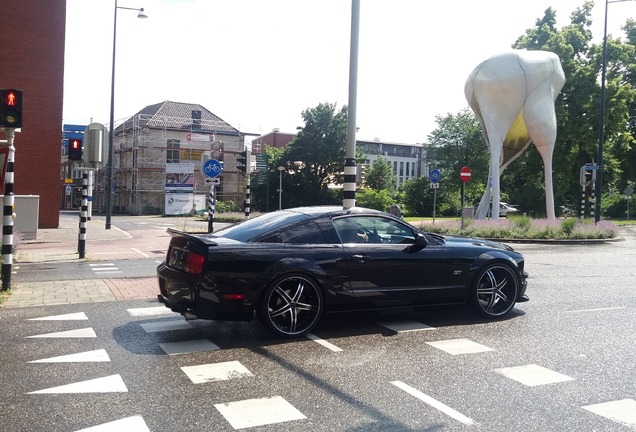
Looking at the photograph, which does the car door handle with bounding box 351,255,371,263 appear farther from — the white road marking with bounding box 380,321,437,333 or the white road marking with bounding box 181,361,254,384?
the white road marking with bounding box 181,361,254,384

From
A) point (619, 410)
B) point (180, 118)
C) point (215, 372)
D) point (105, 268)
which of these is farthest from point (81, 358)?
point (180, 118)

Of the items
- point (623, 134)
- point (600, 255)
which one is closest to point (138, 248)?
point (600, 255)

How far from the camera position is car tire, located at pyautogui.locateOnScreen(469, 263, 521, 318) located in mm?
7375

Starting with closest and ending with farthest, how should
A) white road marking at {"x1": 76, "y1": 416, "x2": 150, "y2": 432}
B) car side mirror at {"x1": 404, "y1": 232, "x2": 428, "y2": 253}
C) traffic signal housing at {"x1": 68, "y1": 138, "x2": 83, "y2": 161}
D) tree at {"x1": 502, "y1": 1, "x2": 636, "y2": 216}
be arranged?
white road marking at {"x1": 76, "y1": 416, "x2": 150, "y2": 432}
car side mirror at {"x1": 404, "y1": 232, "x2": 428, "y2": 253}
traffic signal housing at {"x1": 68, "y1": 138, "x2": 83, "y2": 161}
tree at {"x1": 502, "y1": 1, "x2": 636, "y2": 216}

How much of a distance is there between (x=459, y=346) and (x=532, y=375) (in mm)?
1064

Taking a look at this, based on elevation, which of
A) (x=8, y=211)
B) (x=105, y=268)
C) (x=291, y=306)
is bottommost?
(x=105, y=268)

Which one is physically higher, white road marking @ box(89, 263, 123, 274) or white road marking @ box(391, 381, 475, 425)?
white road marking @ box(391, 381, 475, 425)

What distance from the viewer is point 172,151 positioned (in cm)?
6175

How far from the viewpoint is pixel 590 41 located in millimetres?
39594

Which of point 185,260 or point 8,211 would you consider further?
point 8,211

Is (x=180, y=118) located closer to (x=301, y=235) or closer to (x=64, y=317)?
(x=64, y=317)

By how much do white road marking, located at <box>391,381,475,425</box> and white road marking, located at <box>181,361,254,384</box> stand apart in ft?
4.35

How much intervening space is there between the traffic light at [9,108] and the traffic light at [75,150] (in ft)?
20.2

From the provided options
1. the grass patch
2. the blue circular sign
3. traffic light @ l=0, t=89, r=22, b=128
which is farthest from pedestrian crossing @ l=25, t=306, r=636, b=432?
the grass patch
